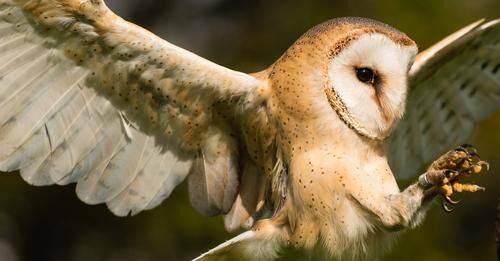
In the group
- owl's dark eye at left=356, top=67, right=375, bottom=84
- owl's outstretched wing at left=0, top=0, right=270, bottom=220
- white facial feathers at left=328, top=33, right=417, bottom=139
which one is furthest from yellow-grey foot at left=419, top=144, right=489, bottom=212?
owl's outstretched wing at left=0, top=0, right=270, bottom=220

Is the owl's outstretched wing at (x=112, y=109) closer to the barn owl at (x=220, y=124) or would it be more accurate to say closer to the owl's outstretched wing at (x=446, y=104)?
the barn owl at (x=220, y=124)

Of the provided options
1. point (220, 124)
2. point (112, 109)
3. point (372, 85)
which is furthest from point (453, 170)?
point (112, 109)

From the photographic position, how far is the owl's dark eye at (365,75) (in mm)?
4883

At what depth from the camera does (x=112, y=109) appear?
16.5 feet

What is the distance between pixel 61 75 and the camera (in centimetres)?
493

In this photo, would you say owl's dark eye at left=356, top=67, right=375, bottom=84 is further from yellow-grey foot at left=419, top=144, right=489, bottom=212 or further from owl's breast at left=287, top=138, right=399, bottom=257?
yellow-grey foot at left=419, top=144, right=489, bottom=212

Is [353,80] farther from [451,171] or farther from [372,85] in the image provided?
[451,171]

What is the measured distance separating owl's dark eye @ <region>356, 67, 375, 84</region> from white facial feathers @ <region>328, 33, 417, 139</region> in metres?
0.01

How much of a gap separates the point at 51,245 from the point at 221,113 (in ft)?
14.1

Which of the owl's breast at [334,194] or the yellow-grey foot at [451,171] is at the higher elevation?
the yellow-grey foot at [451,171]

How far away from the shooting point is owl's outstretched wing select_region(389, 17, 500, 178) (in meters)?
5.60

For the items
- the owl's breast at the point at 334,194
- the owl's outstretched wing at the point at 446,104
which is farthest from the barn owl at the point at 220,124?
the owl's outstretched wing at the point at 446,104

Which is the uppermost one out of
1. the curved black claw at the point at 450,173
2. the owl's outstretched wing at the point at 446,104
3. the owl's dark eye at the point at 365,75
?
the owl's dark eye at the point at 365,75

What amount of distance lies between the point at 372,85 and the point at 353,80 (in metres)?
0.07
